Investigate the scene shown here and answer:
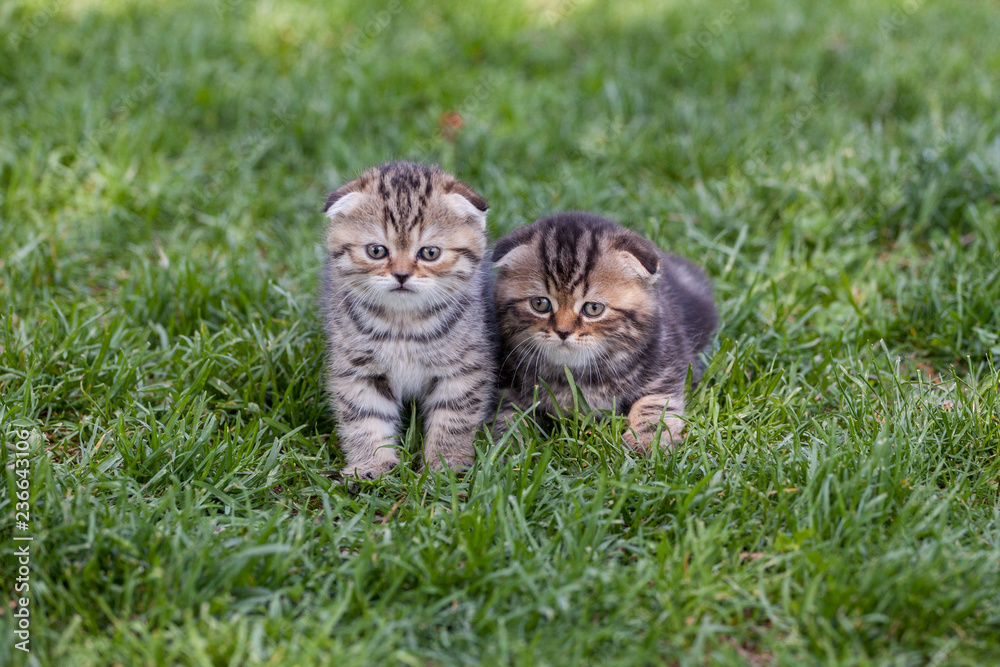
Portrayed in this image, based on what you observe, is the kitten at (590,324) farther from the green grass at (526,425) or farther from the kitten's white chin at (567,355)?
the green grass at (526,425)

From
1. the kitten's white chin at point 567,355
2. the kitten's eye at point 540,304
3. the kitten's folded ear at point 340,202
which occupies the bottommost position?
the kitten's white chin at point 567,355

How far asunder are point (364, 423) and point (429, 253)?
0.90m

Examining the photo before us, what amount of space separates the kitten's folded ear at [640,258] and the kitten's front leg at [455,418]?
0.90 metres

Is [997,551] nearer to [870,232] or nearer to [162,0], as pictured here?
[870,232]

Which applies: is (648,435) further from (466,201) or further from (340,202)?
(340,202)

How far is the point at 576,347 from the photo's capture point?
4180 millimetres

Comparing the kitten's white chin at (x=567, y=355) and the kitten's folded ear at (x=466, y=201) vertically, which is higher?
the kitten's folded ear at (x=466, y=201)

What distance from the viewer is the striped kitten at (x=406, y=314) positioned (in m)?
4.06

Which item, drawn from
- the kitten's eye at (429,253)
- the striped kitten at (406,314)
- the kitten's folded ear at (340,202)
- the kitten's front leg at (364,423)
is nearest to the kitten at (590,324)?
the striped kitten at (406,314)

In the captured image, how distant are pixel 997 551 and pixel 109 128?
6507 millimetres

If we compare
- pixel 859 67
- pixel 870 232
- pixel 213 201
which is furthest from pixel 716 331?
pixel 859 67

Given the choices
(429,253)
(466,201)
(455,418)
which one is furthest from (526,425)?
(466,201)

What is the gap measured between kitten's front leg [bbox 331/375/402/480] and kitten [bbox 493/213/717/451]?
0.58 m

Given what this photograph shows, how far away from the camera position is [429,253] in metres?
4.09
